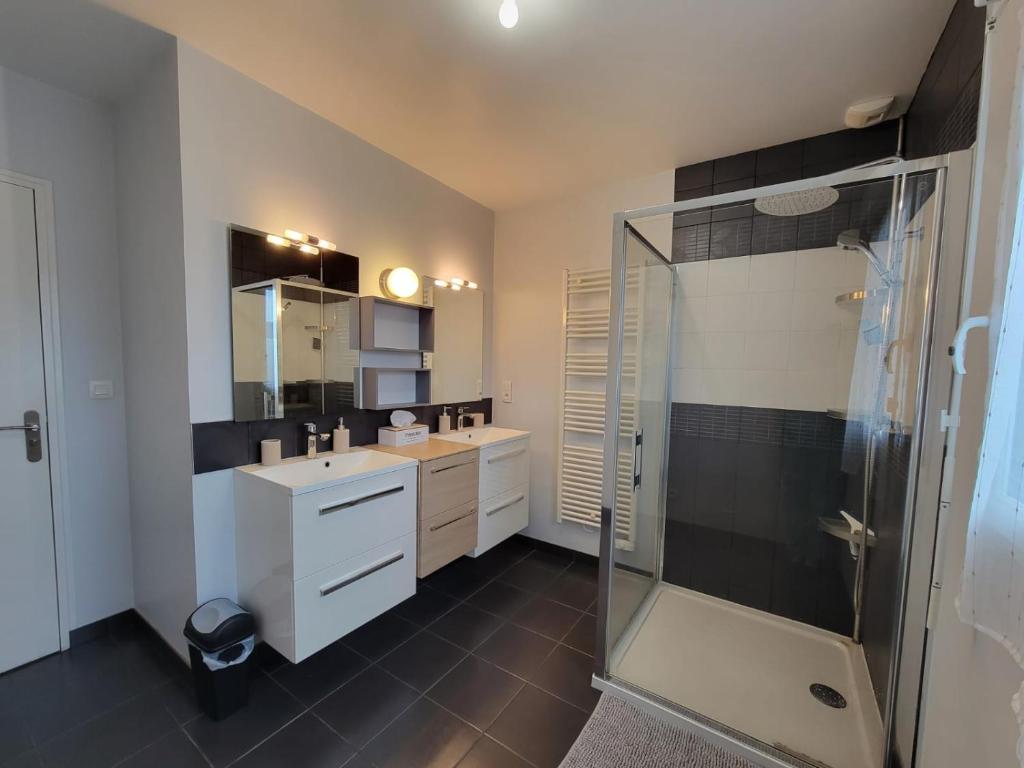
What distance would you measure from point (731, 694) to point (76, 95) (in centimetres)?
384

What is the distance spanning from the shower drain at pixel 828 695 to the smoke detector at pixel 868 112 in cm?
252

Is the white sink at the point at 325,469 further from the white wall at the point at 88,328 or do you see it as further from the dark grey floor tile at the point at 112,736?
the dark grey floor tile at the point at 112,736

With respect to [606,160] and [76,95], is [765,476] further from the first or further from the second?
[76,95]

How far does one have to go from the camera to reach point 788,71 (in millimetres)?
1600

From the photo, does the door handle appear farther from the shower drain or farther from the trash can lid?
the shower drain

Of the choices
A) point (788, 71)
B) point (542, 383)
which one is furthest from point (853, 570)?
point (788, 71)

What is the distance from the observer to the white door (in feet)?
5.44

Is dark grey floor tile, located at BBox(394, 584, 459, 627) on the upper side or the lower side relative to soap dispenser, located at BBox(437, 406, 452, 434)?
lower

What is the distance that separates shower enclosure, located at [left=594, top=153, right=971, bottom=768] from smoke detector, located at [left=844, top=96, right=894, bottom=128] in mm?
433

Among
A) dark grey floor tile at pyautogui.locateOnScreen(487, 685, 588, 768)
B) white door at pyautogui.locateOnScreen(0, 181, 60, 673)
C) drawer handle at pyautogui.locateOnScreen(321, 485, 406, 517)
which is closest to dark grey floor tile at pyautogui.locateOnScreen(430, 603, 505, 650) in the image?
dark grey floor tile at pyautogui.locateOnScreen(487, 685, 588, 768)

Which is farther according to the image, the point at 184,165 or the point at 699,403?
the point at 699,403

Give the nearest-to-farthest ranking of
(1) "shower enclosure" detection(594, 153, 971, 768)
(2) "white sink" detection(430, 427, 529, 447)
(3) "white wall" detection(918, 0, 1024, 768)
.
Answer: (3) "white wall" detection(918, 0, 1024, 768), (1) "shower enclosure" detection(594, 153, 971, 768), (2) "white sink" detection(430, 427, 529, 447)

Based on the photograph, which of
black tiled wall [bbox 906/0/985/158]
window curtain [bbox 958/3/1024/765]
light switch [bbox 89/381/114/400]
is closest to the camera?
window curtain [bbox 958/3/1024/765]

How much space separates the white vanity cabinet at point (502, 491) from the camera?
242 cm
